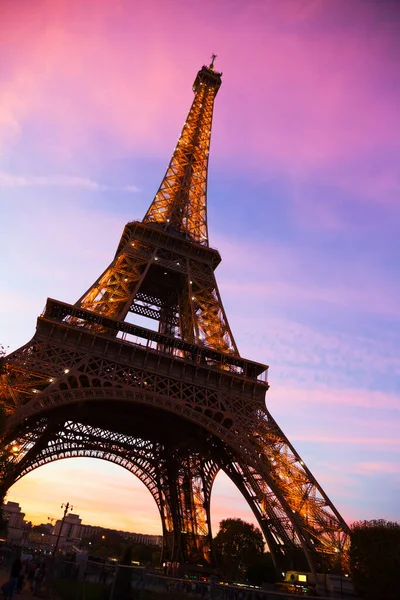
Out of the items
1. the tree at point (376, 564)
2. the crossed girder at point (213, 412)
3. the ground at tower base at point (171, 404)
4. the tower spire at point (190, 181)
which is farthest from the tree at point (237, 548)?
the tower spire at point (190, 181)

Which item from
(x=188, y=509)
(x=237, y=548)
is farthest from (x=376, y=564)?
(x=237, y=548)

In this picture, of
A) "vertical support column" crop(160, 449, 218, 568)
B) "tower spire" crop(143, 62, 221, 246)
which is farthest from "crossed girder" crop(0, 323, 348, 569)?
"tower spire" crop(143, 62, 221, 246)

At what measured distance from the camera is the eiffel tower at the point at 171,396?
24719mm

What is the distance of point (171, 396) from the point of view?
91.3ft

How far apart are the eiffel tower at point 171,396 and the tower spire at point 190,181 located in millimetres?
152

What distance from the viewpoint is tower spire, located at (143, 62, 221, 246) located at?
4188cm

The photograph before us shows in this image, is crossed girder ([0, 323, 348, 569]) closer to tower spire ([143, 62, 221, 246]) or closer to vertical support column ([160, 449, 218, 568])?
vertical support column ([160, 449, 218, 568])

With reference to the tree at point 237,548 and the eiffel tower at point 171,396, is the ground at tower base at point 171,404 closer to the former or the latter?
the eiffel tower at point 171,396

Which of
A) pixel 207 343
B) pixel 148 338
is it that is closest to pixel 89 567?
pixel 148 338

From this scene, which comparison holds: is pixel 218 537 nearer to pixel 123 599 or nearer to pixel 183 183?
pixel 183 183

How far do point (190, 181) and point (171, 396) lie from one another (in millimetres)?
25571

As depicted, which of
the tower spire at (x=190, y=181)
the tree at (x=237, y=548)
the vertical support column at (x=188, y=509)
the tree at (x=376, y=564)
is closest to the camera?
the tree at (x=376, y=564)

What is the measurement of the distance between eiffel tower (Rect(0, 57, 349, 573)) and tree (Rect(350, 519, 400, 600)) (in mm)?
1409

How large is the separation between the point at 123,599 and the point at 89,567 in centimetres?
356
